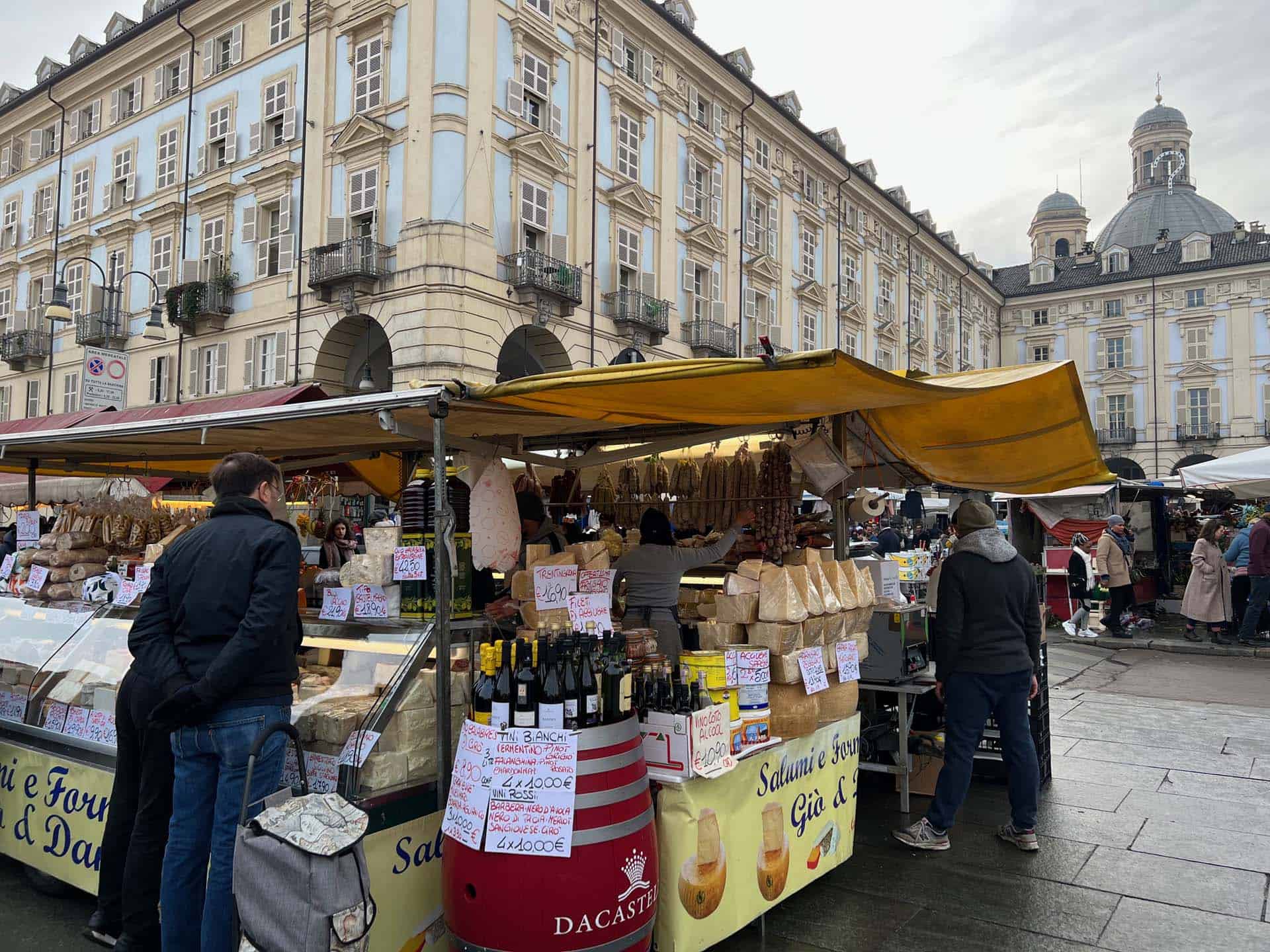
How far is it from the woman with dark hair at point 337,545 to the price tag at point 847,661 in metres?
4.48

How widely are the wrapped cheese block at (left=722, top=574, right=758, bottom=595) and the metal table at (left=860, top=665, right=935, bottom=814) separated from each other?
1.66 meters

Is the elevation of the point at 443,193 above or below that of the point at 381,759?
above

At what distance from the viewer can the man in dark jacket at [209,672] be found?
9.20ft

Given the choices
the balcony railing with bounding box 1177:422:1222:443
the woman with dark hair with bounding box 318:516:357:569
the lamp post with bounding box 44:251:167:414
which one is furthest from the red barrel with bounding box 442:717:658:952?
the balcony railing with bounding box 1177:422:1222:443

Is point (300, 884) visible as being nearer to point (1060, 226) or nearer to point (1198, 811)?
point (1198, 811)

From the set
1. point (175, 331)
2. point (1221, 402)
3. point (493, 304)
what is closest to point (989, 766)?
point (493, 304)

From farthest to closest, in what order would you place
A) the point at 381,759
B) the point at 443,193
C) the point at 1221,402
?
1. the point at 1221,402
2. the point at 443,193
3. the point at 381,759

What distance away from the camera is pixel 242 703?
9.45 ft

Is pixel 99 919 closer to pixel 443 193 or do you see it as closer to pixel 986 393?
pixel 986 393

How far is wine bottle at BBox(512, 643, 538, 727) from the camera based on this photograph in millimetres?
2846

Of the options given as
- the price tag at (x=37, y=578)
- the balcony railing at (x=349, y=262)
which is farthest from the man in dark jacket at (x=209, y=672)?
the balcony railing at (x=349, y=262)

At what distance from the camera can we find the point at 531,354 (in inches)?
781

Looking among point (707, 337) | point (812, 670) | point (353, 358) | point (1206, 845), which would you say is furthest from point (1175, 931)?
point (707, 337)

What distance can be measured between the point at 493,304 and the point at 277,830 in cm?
1593
